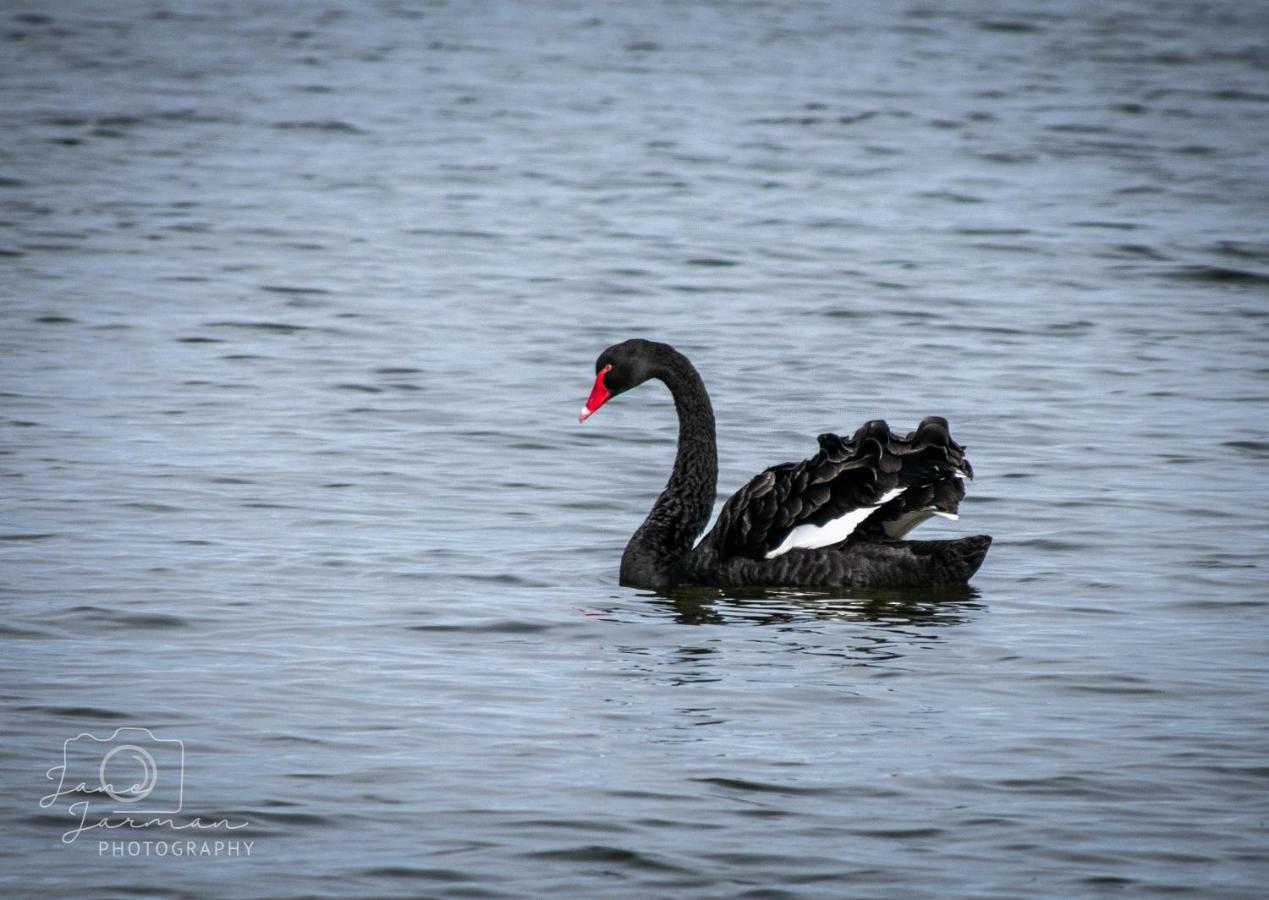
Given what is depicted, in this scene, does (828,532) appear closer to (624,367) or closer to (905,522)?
(905,522)

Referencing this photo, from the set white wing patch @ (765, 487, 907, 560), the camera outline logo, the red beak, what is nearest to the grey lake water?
the camera outline logo

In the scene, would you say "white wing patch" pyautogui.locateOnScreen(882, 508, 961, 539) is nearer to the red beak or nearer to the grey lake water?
the grey lake water

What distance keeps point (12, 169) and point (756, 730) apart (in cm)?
1501

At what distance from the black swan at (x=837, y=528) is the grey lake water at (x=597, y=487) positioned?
0.15 m

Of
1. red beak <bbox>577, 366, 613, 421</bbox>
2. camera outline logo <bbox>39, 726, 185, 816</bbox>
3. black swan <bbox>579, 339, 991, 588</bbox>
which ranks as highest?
red beak <bbox>577, 366, 613, 421</bbox>

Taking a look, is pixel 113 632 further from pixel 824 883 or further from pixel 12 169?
pixel 12 169

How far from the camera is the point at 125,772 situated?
17.8 ft

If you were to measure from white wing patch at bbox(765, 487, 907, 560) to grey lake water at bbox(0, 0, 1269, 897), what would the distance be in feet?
0.89

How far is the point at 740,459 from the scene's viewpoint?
1016 cm

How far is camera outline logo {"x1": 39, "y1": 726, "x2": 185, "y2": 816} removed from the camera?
522 centimetres

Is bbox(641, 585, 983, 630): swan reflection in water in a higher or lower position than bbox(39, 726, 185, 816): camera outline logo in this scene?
higher

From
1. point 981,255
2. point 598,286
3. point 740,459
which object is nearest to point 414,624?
point 740,459

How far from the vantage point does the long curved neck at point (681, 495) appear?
7945mm

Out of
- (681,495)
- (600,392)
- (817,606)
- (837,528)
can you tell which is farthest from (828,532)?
(600,392)
